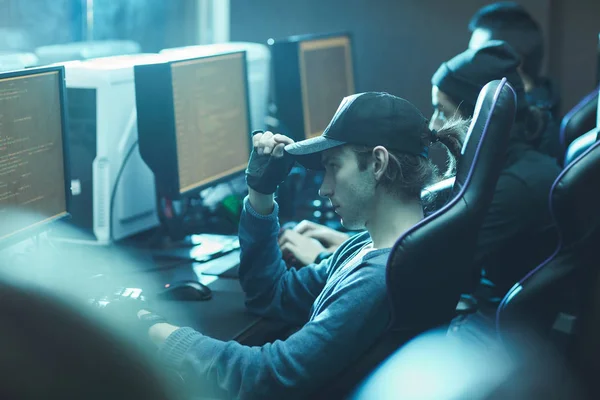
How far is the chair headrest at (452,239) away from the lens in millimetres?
1158

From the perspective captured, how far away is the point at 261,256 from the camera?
167 cm

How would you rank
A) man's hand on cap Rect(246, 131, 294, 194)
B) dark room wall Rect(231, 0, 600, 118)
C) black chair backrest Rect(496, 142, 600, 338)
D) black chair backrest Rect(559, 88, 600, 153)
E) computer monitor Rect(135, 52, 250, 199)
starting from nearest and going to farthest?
black chair backrest Rect(496, 142, 600, 338)
man's hand on cap Rect(246, 131, 294, 194)
computer monitor Rect(135, 52, 250, 199)
black chair backrest Rect(559, 88, 600, 153)
dark room wall Rect(231, 0, 600, 118)

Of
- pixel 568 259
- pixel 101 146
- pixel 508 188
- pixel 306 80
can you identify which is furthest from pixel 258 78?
pixel 568 259

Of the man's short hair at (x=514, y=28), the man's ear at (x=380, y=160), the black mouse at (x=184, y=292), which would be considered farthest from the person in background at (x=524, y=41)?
the black mouse at (x=184, y=292)

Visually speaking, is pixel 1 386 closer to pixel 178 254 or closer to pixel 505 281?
pixel 178 254

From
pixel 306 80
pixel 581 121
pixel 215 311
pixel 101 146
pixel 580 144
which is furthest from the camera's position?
pixel 306 80

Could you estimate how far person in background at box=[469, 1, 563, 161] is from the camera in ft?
8.36

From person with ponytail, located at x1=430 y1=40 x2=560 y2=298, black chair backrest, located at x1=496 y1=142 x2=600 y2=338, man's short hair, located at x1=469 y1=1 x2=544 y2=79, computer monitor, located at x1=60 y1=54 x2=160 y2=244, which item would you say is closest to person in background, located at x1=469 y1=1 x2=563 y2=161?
man's short hair, located at x1=469 y1=1 x2=544 y2=79

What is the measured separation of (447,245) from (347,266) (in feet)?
1.05

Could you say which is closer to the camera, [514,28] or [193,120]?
[193,120]

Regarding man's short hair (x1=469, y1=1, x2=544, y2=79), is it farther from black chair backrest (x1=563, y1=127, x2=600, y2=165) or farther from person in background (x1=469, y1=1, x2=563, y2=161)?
black chair backrest (x1=563, y1=127, x2=600, y2=165)

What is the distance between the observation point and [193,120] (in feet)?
6.60

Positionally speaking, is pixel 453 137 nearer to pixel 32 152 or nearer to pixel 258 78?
pixel 32 152

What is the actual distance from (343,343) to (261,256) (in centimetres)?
45
